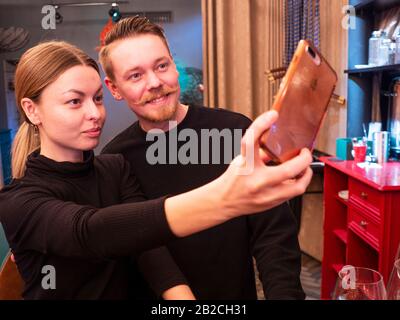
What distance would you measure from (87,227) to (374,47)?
2.23m

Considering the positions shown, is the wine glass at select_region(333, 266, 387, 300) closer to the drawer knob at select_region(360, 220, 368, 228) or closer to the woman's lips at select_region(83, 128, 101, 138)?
the woman's lips at select_region(83, 128, 101, 138)

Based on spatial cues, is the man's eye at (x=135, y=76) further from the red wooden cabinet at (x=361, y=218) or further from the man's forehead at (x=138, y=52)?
the red wooden cabinet at (x=361, y=218)

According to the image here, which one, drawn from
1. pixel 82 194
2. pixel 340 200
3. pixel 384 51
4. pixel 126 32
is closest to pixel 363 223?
pixel 340 200

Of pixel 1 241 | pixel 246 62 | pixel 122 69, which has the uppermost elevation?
pixel 246 62

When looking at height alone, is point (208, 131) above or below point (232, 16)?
below

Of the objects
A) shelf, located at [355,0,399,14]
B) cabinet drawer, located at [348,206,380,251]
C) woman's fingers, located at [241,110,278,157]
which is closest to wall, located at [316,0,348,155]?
shelf, located at [355,0,399,14]

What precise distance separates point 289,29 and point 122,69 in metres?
2.48

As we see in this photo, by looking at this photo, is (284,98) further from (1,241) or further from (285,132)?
(1,241)

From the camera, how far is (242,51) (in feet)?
11.4

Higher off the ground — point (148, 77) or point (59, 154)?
point (148, 77)

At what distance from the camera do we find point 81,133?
87 cm

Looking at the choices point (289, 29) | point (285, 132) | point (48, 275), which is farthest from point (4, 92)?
point (285, 132)

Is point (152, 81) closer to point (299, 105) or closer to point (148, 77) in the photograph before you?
point (148, 77)

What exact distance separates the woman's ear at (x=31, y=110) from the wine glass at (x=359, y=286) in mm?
674
